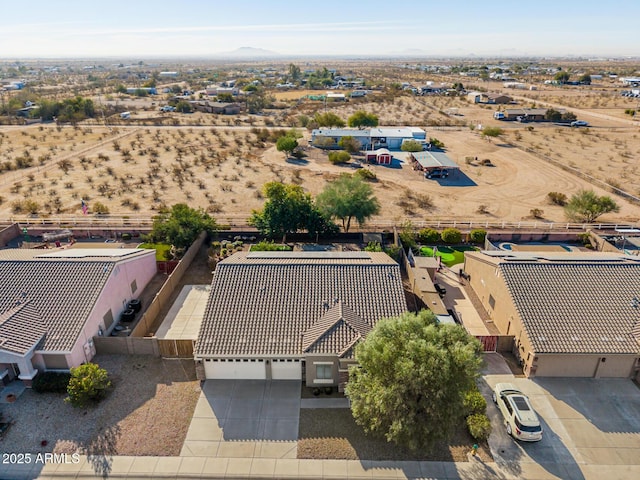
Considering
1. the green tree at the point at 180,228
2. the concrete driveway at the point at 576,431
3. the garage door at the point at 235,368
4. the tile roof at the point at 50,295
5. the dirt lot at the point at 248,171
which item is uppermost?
the tile roof at the point at 50,295

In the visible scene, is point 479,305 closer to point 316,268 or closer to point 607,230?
point 316,268

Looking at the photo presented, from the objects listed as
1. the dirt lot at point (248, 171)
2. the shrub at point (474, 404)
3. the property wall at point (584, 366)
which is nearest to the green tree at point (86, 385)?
the shrub at point (474, 404)

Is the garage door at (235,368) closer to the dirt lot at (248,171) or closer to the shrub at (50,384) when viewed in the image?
the shrub at (50,384)

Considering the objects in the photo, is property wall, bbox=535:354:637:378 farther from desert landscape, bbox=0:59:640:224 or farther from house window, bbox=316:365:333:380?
desert landscape, bbox=0:59:640:224

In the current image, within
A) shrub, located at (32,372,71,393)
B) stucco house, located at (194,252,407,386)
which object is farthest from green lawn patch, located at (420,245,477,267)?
shrub, located at (32,372,71,393)

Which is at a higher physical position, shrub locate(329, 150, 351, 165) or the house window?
the house window

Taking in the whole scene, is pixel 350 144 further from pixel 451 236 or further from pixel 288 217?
pixel 288 217
